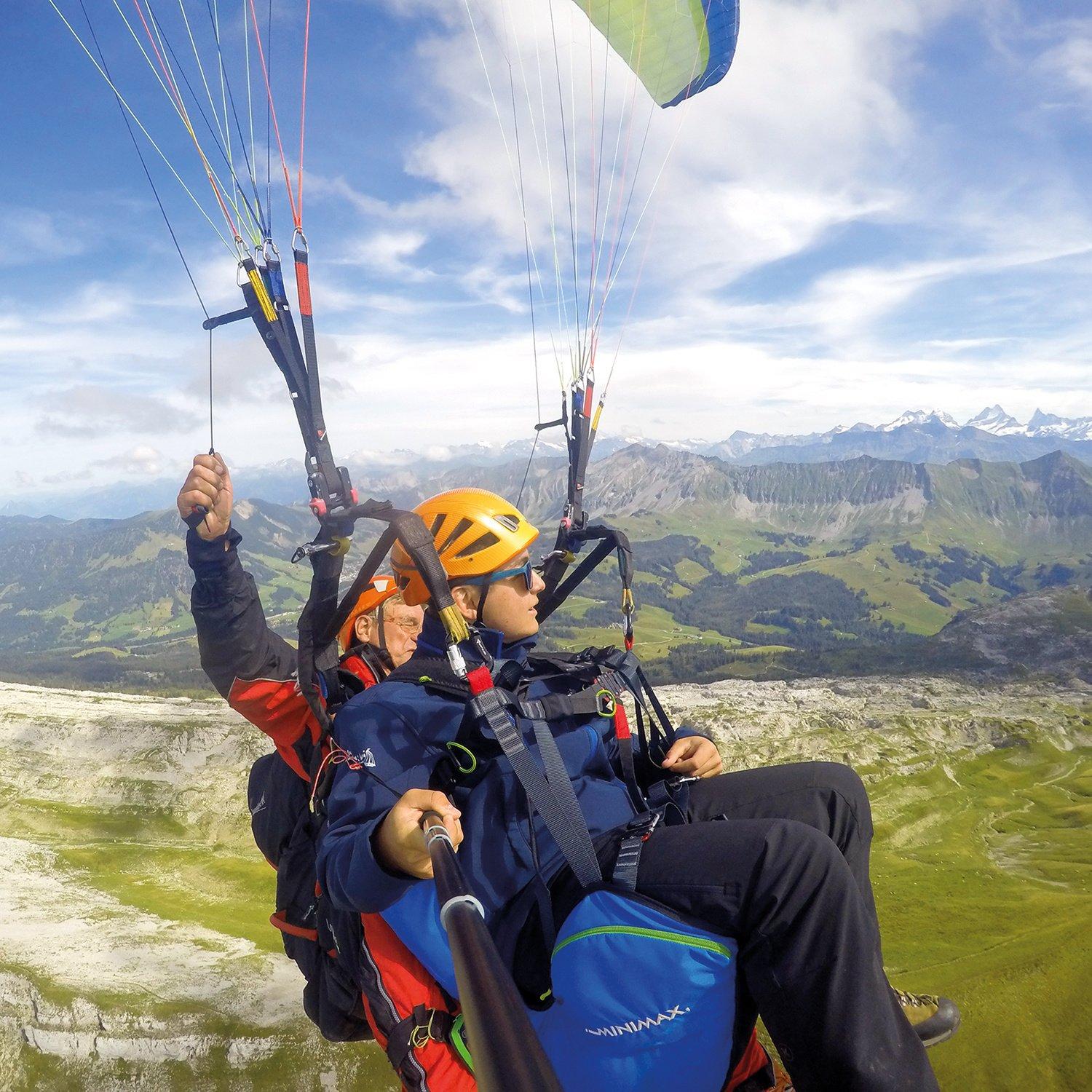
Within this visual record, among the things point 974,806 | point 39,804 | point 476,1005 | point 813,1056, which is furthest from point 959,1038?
point 39,804

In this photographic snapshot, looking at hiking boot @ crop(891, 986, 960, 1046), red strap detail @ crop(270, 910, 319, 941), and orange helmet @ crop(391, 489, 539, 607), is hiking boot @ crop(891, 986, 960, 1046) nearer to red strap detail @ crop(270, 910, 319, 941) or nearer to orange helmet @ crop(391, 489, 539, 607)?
orange helmet @ crop(391, 489, 539, 607)

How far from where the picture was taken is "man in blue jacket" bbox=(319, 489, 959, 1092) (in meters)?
3.33

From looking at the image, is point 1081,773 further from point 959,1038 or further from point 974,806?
point 959,1038

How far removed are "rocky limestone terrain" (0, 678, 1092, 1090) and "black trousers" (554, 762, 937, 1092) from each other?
12.8 ft

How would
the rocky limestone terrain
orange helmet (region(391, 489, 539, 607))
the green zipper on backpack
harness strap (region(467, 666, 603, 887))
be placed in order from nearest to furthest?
the green zipper on backpack, harness strap (region(467, 666, 603, 887)), orange helmet (region(391, 489, 539, 607)), the rocky limestone terrain

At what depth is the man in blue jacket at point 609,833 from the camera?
333cm

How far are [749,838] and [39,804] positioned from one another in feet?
184

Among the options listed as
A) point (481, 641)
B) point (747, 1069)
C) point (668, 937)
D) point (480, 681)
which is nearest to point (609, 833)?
point (668, 937)

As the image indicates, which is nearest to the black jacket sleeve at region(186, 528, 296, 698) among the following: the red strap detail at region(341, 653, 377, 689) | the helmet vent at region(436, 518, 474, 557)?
the red strap detail at region(341, 653, 377, 689)

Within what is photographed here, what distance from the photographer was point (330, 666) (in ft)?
17.6

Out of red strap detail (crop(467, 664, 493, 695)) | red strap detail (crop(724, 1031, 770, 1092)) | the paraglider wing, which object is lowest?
red strap detail (crop(724, 1031, 770, 1092))

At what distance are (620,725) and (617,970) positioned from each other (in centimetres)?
169

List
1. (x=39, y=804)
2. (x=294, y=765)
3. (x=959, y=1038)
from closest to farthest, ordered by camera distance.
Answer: (x=294, y=765) → (x=959, y=1038) → (x=39, y=804)

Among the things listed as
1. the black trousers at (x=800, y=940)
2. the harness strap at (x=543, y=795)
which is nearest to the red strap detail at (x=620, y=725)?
the black trousers at (x=800, y=940)
